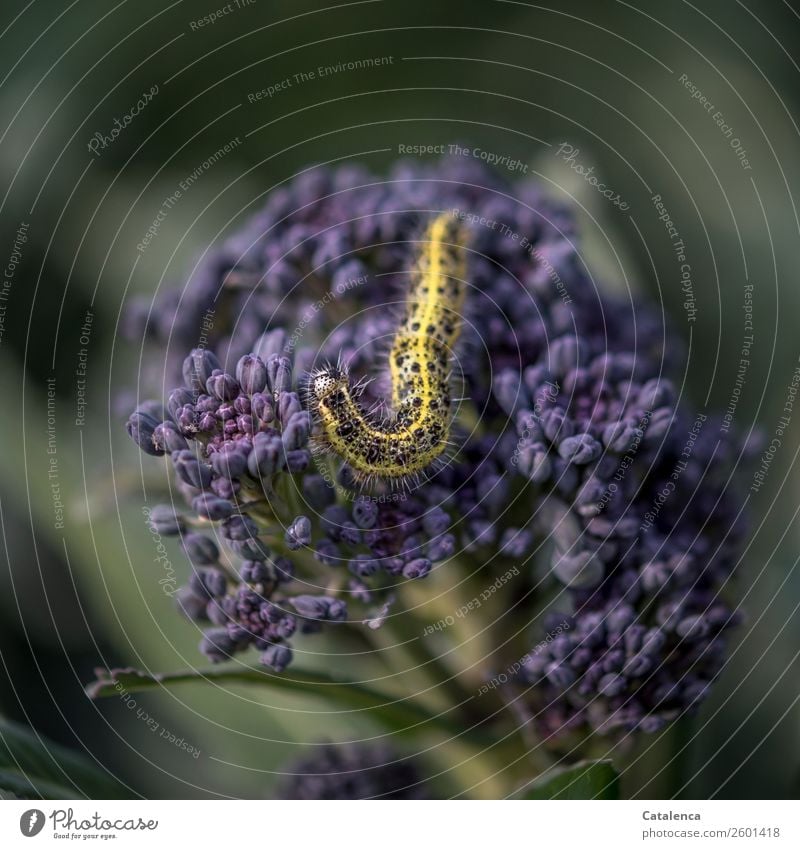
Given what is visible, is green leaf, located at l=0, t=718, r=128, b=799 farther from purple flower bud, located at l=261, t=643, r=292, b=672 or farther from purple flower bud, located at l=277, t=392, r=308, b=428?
purple flower bud, located at l=277, t=392, r=308, b=428

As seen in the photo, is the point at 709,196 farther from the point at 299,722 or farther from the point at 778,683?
the point at 299,722

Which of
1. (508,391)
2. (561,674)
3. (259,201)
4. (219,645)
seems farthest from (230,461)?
(259,201)

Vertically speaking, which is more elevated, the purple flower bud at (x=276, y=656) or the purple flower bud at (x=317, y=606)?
the purple flower bud at (x=317, y=606)

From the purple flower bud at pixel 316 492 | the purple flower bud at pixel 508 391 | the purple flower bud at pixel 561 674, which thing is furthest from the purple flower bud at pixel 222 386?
the purple flower bud at pixel 561 674

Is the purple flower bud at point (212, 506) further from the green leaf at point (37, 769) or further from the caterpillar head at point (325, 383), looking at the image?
the green leaf at point (37, 769)

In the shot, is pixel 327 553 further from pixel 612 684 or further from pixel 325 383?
pixel 612 684

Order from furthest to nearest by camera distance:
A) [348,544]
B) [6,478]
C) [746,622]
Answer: [6,478], [746,622], [348,544]

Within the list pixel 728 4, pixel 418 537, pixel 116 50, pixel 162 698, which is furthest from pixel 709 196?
pixel 162 698

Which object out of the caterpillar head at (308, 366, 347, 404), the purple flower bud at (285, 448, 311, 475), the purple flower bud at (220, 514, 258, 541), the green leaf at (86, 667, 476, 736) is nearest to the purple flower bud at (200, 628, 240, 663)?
the green leaf at (86, 667, 476, 736)
